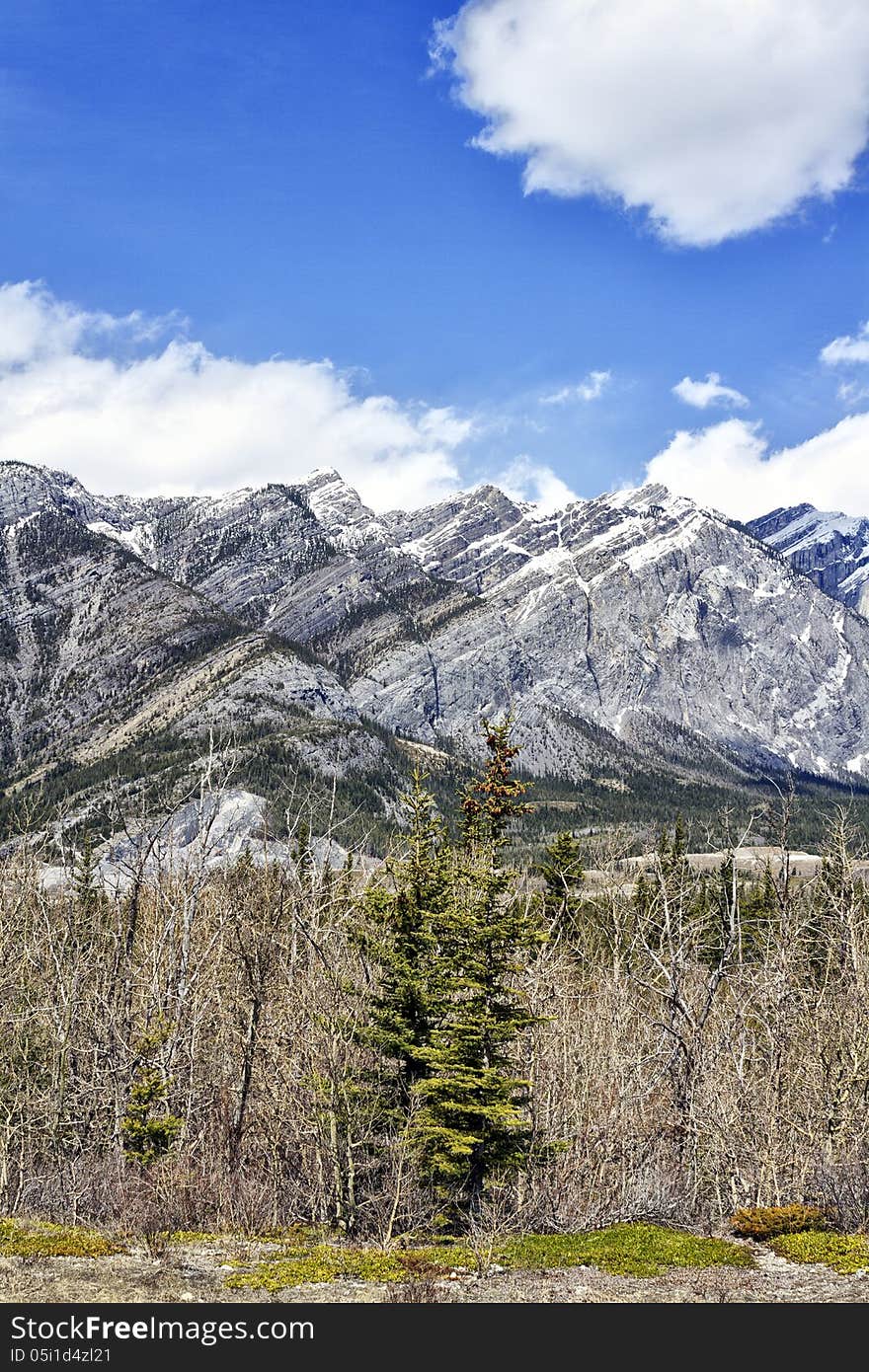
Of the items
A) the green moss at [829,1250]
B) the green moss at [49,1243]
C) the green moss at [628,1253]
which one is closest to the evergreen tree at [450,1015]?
the green moss at [628,1253]

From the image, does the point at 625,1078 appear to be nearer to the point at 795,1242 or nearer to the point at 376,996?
the point at 376,996

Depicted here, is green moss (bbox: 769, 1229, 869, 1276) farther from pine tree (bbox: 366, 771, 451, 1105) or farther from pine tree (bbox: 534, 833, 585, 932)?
pine tree (bbox: 534, 833, 585, 932)

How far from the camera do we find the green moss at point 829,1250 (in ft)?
43.2

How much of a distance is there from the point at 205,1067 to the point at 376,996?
8.53 meters

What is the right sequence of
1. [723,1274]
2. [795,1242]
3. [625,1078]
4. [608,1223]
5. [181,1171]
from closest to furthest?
1. [723,1274]
2. [795,1242]
3. [608,1223]
4. [181,1171]
5. [625,1078]

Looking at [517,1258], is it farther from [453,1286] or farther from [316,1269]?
[316,1269]

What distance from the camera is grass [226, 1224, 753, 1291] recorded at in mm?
12852

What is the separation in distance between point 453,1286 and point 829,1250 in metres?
5.51

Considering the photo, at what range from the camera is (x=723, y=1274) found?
1316cm

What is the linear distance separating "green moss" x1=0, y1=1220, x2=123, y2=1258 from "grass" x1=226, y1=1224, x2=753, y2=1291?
7.61 ft

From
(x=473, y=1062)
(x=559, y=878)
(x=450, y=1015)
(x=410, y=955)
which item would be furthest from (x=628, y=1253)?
(x=559, y=878)

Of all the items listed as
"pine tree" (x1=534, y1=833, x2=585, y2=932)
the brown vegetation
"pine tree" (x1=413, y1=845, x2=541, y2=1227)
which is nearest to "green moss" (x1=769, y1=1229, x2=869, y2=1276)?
the brown vegetation

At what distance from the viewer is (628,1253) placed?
1406 cm
